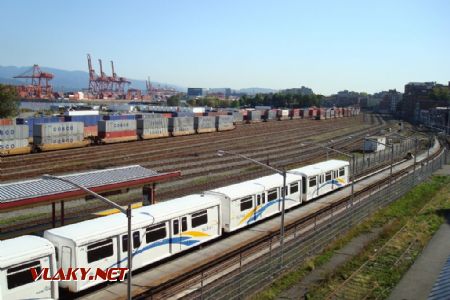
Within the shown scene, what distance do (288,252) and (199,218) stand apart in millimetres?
4889

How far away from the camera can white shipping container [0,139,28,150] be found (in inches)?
2159

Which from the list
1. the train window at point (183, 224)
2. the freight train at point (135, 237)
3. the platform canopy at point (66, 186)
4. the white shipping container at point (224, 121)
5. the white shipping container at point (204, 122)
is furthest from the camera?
the white shipping container at point (224, 121)

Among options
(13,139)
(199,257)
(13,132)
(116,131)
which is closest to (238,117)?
(116,131)

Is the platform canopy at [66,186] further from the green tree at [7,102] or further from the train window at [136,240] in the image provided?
the green tree at [7,102]

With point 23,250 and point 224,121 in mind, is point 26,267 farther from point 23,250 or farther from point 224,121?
point 224,121

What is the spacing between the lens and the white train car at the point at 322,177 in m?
34.5

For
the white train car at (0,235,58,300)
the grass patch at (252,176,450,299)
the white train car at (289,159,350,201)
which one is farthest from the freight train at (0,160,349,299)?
the grass patch at (252,176,450,299)

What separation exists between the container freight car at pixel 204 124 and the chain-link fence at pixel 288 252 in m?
57.5

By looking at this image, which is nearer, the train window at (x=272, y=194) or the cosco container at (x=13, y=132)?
the train window at (x=272, y=194)

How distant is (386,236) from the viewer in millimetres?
28094

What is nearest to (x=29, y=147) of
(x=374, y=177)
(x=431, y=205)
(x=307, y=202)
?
(x=307, y=202)

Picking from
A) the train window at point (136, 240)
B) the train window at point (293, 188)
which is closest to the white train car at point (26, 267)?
the train window at point (136, 240)

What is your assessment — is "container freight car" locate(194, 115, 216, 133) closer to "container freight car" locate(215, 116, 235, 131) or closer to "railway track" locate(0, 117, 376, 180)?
"container freight car" locate(215, 116, 235, 131)

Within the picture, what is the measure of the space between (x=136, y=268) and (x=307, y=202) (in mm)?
19141
